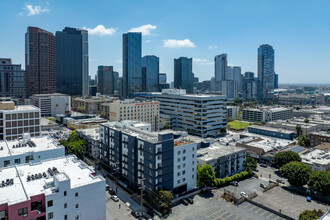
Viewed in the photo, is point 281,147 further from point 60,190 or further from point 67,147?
point 60,190

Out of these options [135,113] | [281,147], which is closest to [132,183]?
[281,147]

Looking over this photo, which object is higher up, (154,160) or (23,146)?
(23,146)

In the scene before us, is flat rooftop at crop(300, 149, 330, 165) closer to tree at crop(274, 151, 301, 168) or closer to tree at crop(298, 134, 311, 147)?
tree at crop(274, 151, 301, 168)

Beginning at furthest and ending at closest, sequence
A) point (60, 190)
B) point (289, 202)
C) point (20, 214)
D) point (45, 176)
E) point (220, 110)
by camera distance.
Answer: point (220, 110), point (289, 202), point (45, 176), point (60, 190), point (20, 214)

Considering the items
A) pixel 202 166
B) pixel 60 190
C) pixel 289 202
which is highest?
pixel 60 190

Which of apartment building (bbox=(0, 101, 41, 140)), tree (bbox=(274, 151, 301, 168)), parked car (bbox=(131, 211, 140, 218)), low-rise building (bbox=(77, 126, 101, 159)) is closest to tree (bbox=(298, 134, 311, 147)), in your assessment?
tree (bbox=(274, 151, 301, 168))

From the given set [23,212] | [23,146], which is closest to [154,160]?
[23,212]

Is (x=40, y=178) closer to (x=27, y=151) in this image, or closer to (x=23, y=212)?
(x=23, y=212)

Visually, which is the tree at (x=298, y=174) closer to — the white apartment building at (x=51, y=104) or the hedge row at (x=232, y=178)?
the hedge row at (x=232, y=178)
